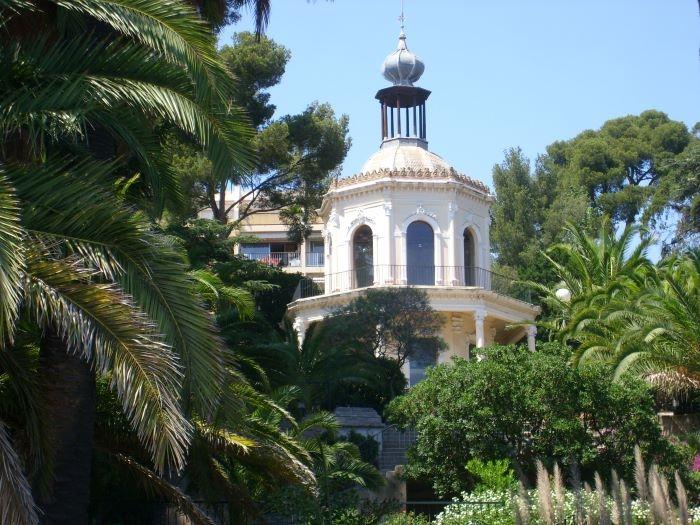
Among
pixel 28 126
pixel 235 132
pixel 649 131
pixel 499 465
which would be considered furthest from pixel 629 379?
pixel 649 131

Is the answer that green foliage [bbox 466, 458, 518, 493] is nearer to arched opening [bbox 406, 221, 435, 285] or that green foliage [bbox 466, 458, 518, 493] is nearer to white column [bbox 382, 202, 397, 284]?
white column [bbox 382, 202, 397, 284]

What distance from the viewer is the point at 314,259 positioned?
5200 centimetres

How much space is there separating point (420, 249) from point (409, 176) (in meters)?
2.29

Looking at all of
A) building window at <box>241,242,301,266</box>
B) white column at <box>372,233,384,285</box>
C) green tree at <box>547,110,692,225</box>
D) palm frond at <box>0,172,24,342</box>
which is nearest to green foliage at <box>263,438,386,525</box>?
palm frond at <box>0,172,24,342</box>

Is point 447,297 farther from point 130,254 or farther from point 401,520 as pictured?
point 130,254

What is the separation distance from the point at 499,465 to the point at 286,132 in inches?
778

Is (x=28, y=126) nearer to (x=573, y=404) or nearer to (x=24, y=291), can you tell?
(x=24, y=291)

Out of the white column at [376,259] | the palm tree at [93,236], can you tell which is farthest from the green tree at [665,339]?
the palm tree at [93,236]

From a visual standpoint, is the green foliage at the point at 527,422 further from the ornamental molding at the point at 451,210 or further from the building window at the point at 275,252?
the building window at the point at 275,252

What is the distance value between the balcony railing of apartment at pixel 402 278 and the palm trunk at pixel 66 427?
83.4 ft

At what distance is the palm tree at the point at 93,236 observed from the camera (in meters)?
8.66

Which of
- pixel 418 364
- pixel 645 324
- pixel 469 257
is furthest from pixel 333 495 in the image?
pixel 469 257

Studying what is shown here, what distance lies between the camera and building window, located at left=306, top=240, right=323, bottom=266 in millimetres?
51531

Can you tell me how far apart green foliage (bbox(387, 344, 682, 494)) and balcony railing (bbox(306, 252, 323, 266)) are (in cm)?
3087
